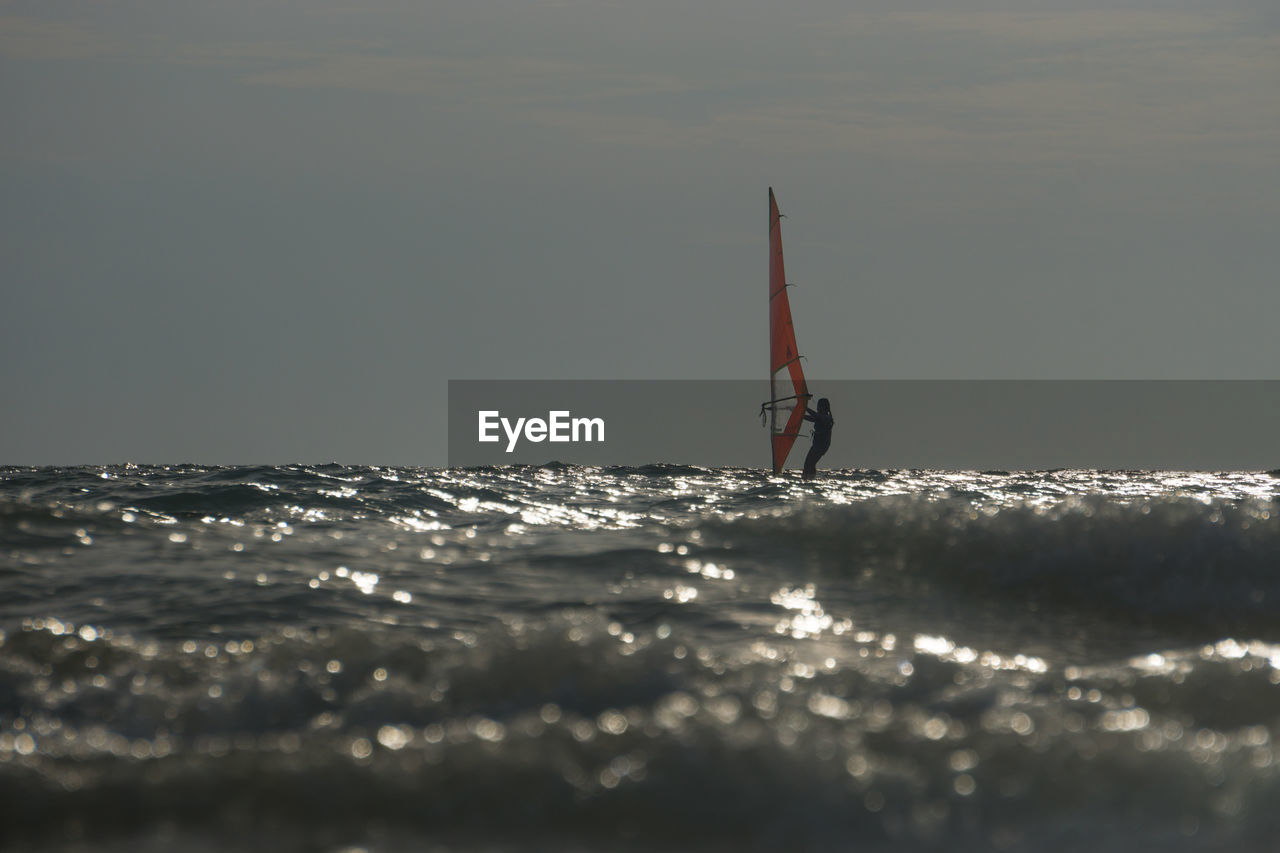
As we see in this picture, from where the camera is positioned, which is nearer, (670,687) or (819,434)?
(670,687)

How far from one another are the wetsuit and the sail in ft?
5.42

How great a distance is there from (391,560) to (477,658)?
311 cm

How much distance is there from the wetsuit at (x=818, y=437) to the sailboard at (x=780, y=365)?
1.44 meters

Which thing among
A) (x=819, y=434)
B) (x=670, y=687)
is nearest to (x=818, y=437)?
(x=819, y=434)

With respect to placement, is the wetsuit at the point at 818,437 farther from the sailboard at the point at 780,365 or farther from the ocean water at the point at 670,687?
the ocean water at the point at 670,687

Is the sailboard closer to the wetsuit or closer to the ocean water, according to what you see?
the wetsuit

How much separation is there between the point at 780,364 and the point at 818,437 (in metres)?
3.23

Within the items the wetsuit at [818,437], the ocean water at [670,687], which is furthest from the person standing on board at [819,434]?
the ocean water at [670,687]

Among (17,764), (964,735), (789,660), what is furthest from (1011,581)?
(17,764)

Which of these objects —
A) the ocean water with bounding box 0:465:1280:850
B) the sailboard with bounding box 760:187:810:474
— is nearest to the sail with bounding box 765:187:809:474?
the sailboard with bounding box 760:187:810:474

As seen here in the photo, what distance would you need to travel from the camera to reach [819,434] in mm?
21453

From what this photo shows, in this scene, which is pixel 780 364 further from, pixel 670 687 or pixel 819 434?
pixel 670 687

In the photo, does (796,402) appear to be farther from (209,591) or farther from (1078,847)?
(1078,847)

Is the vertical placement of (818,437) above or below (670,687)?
below
